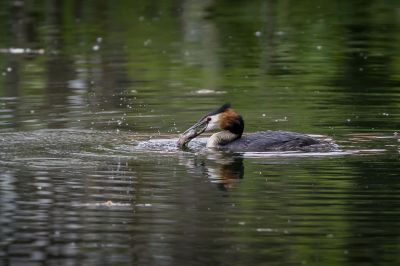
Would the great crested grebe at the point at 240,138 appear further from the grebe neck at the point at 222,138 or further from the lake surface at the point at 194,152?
the lake surface at the point at 194,152

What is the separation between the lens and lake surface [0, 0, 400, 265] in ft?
31.0

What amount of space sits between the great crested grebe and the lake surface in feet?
0.53

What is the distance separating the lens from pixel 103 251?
920 cm

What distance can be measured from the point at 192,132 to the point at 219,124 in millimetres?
312

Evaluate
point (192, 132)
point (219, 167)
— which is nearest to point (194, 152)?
point (192, 132)

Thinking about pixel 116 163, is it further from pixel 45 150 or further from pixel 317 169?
pixel 317 169

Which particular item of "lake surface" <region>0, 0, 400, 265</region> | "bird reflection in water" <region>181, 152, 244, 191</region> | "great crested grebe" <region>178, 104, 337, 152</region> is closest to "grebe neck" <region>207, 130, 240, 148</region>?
"great crested grebe" <region>178, 104, 337, 152</region>

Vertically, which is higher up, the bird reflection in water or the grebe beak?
the grebe beak

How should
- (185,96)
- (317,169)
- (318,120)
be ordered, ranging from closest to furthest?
(317,169) < (318,120) < (185,96)

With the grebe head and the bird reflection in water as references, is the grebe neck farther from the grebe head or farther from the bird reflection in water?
the bird reflection in water

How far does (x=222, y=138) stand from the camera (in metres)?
13.9

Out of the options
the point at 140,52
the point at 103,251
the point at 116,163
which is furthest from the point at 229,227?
the point at 140,52

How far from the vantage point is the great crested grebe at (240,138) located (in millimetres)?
13094

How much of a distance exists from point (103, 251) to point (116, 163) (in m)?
3.42
